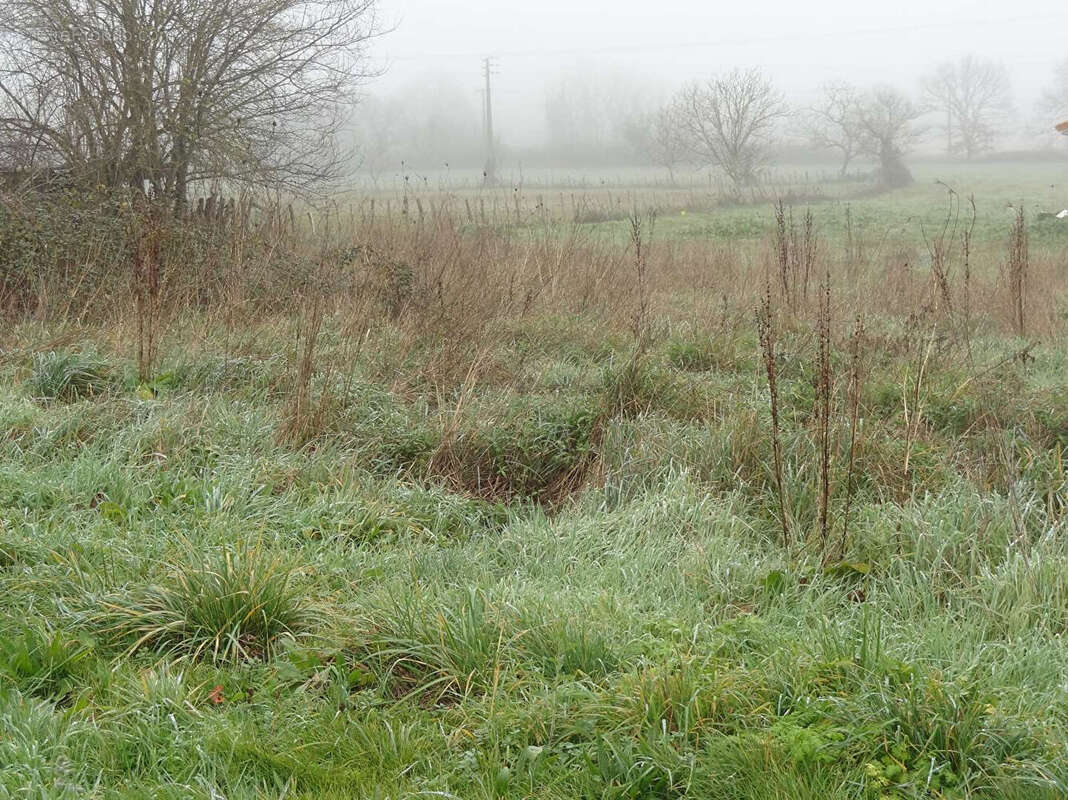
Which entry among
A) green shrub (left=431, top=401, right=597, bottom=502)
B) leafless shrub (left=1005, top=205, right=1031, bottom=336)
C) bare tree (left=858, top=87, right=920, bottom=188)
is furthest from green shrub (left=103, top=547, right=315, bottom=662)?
bare tree (left=858, top=87, right=920, bottom=188)

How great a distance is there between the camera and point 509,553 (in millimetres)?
3898

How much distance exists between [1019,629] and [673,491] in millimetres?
1649

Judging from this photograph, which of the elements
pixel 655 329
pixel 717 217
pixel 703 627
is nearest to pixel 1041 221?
pixel 717 217

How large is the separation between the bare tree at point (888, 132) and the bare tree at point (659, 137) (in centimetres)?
1111

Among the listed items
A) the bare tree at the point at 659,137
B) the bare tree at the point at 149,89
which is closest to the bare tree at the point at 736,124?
the bare tree at the point at 659,137

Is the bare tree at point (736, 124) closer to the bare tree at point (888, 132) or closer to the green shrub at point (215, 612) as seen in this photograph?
the bare tree at point (888, 132)

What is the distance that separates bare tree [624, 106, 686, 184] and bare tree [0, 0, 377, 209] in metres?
42.9

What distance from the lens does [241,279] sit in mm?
8094

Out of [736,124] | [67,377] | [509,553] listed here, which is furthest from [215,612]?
[736,124]

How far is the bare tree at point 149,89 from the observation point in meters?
10.6

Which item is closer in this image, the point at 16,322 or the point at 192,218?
the point at 16,322

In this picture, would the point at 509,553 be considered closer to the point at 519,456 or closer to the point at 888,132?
the point at 519,456

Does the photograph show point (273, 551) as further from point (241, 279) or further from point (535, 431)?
point (241, 279)

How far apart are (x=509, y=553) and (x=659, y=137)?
61.8 metres
